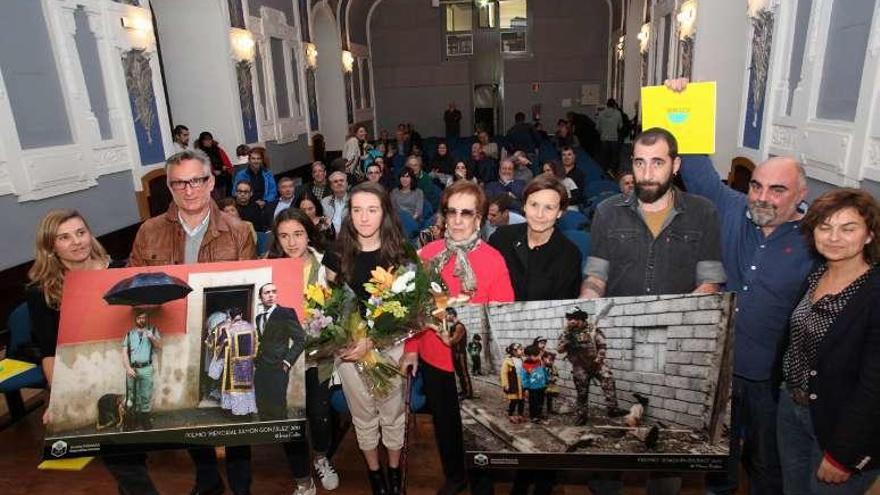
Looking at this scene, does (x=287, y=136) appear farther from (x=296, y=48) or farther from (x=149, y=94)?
(x=149, y=94)

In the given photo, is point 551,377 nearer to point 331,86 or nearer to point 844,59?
point 844,59

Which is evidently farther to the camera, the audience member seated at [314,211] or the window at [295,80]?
the window at [295,80]

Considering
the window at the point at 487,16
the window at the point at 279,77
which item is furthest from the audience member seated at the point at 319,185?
the window at the point at 487,16

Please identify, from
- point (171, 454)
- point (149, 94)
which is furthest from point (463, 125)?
point (171, 454)

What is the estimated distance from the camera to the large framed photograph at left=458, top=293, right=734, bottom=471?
188 cm

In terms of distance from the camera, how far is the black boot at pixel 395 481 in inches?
112

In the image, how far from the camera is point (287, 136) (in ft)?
37.9

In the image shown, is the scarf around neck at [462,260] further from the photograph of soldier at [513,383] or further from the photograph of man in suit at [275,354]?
the photograph of man in suit at [275,354]

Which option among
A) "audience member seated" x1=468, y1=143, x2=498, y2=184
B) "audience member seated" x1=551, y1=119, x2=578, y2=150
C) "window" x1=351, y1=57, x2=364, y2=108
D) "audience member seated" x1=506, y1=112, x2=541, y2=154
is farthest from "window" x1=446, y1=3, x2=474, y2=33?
"audience member seated" x1=468, y1=143, x2=498, y2=184

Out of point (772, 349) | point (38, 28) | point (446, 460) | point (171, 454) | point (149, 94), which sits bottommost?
point (171, 454)

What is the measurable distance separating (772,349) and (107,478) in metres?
3.96

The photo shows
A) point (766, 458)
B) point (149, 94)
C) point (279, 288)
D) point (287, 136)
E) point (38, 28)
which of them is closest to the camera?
point (279, 288)

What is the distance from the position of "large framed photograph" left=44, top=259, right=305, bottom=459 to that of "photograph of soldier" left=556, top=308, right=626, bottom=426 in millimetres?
1051

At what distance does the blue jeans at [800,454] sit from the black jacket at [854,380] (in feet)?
0.40
